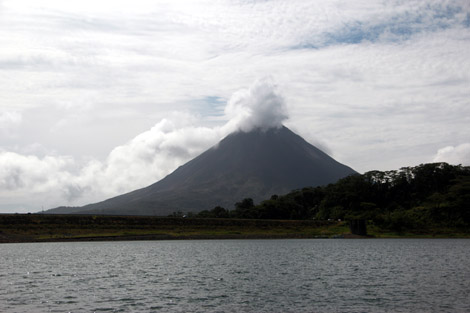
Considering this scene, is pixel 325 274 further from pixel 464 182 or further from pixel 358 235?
pixel 464 182

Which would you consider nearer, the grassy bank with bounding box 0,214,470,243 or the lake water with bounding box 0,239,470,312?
the lake water with bounding box 0,239,470,312

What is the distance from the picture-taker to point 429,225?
6993 inches

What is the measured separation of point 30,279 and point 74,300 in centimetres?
1673

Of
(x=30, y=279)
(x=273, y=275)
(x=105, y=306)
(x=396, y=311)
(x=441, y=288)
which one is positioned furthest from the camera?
(x=273, y=275)

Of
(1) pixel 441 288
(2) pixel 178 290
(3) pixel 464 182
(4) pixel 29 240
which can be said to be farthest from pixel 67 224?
(3) pixel 464 182

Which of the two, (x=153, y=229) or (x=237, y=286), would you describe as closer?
(x=237, y=286)

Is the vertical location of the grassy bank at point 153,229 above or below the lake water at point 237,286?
above

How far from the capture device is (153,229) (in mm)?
164625

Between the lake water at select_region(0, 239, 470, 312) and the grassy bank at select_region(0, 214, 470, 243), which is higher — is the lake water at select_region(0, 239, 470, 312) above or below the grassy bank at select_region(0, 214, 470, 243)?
below

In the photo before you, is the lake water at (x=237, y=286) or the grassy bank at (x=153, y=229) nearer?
the lake water at (x=237, y=286)

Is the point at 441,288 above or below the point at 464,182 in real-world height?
below

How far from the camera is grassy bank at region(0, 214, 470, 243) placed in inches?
5792

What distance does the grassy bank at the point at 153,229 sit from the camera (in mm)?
147125

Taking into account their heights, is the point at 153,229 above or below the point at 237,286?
above
